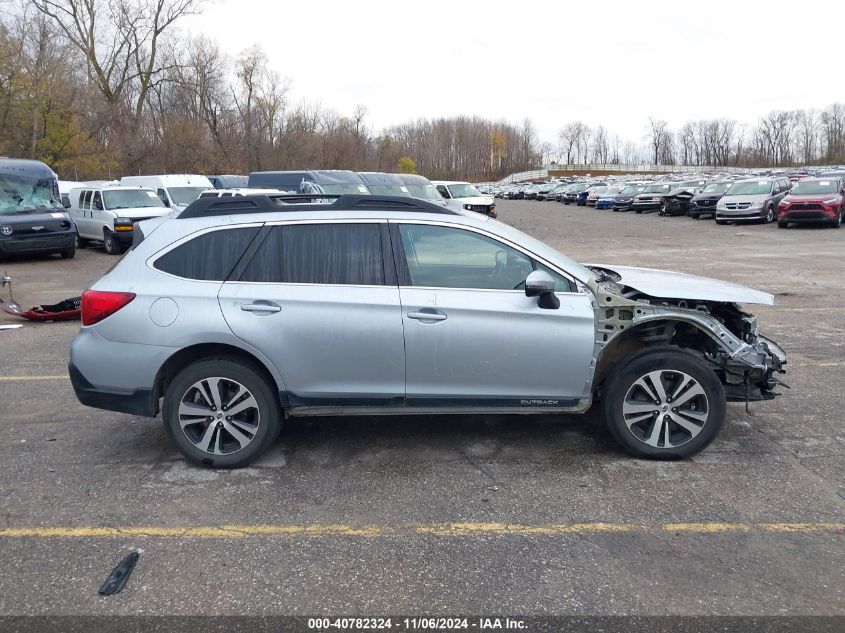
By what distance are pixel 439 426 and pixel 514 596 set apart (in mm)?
2280

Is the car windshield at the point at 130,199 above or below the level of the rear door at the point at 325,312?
above

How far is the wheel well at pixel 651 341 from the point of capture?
15.8 feet

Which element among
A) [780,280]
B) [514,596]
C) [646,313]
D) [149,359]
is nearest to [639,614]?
[514,596]

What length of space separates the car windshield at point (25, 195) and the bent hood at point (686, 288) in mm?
17170

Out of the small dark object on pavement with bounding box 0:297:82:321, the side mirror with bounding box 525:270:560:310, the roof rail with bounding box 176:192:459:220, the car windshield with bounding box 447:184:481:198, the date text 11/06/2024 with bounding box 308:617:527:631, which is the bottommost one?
the date text 11/06/2024 with bounding box 308:617:527:631

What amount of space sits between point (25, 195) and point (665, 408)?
59.9 feet

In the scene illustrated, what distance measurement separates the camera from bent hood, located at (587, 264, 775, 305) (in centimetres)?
484

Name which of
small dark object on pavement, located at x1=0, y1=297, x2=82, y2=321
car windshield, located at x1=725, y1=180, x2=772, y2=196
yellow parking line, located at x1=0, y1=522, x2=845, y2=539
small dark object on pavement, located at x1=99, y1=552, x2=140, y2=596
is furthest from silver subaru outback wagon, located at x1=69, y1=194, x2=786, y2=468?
car windshield, located at x1=725, y1=180, x2=772, y2=196

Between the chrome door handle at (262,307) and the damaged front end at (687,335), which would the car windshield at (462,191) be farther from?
the chrome door handle at (262,307)

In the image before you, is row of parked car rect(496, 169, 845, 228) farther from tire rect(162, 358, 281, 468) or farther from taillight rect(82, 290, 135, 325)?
taillight rect(82, 290, 135, 325)

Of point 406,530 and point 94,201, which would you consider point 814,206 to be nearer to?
point 94,201

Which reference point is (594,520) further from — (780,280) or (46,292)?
(46,292)

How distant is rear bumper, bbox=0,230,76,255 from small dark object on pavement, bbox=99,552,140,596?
1628 centimetres

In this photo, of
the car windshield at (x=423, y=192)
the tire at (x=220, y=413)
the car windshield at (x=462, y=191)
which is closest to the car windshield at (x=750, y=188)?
the car windshield at (x=462, y=191)
